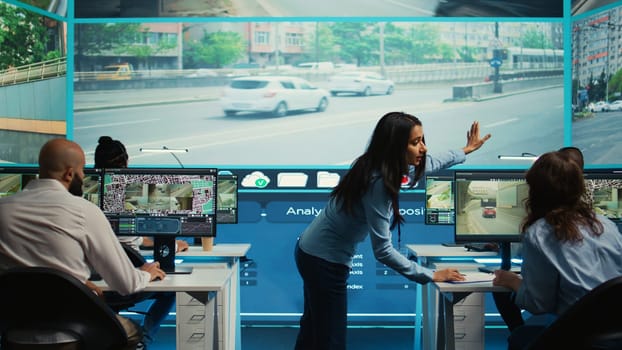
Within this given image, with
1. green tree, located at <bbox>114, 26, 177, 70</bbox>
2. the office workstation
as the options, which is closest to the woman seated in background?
the office workstation

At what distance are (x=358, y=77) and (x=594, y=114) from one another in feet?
6.42

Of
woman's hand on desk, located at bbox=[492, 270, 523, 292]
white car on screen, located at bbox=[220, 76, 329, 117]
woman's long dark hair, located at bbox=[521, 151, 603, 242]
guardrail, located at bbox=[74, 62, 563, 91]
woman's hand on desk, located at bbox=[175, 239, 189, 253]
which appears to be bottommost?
woman's hand on desk, located at bbox=[175, 239, 189, 253]

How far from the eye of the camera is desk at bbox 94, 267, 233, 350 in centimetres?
323

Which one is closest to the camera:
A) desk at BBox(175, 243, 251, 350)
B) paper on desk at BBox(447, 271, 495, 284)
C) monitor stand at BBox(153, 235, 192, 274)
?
paper on desk at BBox(447, 271, 495, 284)

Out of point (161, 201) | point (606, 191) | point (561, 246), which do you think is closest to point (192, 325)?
point (161, 201)

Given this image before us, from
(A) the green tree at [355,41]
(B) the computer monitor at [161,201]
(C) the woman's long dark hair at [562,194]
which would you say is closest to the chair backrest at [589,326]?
(C) the woman's long dark hair at [562,194]

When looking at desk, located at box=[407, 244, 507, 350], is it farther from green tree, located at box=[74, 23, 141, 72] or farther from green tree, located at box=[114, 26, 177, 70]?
green tree, located at box=[74, 23, 141, 72]

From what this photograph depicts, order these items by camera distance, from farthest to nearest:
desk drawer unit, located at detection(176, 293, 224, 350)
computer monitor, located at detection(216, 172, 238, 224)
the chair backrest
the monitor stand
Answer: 1. computer monitor, located at detection(216, 172, 238, 224)
2. the monitor stand
3. desk drawer unit, located at detection(176, 293, 224, 350)
4. the chair backrest

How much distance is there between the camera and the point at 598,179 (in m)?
3.93

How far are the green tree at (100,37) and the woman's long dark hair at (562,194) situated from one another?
436cm

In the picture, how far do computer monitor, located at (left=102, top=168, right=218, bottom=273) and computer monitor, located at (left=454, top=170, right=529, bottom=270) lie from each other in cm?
130

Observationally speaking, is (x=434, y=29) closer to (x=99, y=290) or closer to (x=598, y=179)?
(x=598, y=179)

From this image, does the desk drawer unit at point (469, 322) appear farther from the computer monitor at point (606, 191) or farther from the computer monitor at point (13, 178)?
the computer monitor at point (13, 178)

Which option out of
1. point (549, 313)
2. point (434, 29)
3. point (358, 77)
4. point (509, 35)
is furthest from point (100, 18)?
point (549, 313)
